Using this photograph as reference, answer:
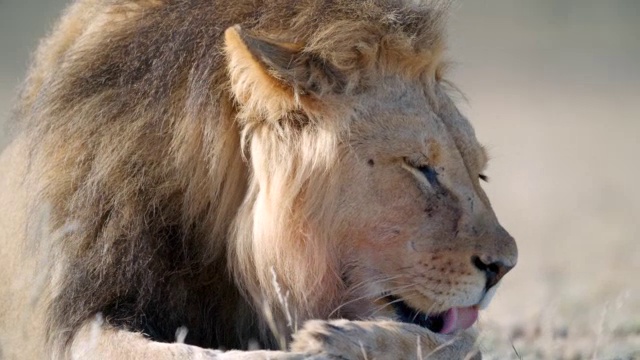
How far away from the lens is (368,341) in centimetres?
387

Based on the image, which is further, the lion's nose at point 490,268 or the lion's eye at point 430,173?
the lion's eye at point 430,173

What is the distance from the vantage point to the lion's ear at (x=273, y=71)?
13.7ft

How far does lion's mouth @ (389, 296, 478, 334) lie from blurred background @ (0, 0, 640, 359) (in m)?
0.61

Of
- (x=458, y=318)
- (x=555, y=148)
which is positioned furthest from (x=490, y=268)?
(x=555, y=148)

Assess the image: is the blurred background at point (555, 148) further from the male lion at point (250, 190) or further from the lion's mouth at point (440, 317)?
the male lion at point (250, 190)

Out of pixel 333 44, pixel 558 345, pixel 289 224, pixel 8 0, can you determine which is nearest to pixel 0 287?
pixel 289 224

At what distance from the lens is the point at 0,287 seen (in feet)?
16.7

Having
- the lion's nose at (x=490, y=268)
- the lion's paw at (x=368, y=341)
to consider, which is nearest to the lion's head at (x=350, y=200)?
the lion's nose at (x=490, y=268)

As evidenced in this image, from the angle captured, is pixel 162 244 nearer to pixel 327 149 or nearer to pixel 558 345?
pixel 327 149

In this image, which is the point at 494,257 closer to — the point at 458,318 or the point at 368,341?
the point at 458,318

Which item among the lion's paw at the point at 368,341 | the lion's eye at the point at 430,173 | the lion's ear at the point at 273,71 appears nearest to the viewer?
the lion's paw at the point at 368,341

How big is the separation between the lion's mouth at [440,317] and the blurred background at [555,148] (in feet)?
2.02

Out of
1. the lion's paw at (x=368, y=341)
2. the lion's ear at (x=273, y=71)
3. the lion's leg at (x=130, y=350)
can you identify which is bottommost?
the lion's leg at (x=130, y=350)

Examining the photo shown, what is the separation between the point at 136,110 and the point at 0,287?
1176 mm
